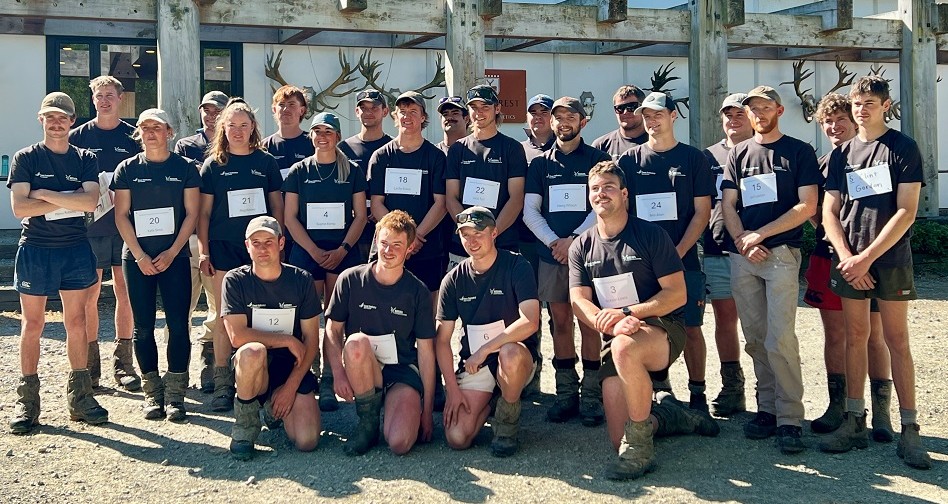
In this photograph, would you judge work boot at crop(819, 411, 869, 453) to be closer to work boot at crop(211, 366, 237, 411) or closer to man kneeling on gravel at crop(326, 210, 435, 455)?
man kneeling on gravel at crop(326, 210, 435, 455)

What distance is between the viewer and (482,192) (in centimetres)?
589

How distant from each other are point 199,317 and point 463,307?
4.70 meters

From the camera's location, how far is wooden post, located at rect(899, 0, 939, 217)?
1234cm

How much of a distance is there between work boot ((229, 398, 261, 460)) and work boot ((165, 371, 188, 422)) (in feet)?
2.79

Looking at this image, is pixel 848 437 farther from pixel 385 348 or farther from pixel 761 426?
pixel 385 348

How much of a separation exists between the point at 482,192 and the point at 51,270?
2.50 meters

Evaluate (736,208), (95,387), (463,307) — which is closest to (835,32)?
(736,208)

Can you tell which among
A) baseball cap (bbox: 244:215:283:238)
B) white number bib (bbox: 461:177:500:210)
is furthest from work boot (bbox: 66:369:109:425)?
white number bib (bbox: 461:177:500:210)

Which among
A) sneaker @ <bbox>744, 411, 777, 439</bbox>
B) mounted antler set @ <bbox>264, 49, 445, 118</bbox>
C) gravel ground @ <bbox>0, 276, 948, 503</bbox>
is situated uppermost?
mounted antler set @ <bbox>264, 49, 445, 118</bbox>

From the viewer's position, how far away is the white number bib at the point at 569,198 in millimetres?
5660

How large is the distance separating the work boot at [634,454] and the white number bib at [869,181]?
62.4 inches

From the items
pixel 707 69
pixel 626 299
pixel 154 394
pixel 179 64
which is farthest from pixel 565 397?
pixel 707 69

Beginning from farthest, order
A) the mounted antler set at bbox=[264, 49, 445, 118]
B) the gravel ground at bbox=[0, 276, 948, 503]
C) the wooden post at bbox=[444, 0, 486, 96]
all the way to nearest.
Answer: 1. the mounted antler set at bbox=[264, 49, 445, 118]
2. the wooden post at bbox=[444, 0, 486, 96]
3. the gravel ground at bbox=[0, 276, 948, 503]

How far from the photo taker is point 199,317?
29.6ft
